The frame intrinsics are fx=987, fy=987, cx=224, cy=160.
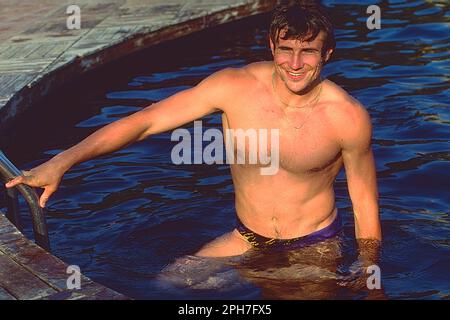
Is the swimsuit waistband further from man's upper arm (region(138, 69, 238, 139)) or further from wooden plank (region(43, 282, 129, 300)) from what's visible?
wooden plank (region(43, 282, 129, 300))

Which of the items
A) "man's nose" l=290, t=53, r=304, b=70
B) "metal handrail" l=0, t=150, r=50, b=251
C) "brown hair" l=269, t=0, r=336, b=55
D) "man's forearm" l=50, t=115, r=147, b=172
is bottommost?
"metal handrail" l=0, t=150, r=50, b=251

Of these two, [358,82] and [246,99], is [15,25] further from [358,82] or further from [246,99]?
[246,99]

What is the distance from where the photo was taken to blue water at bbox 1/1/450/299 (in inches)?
218

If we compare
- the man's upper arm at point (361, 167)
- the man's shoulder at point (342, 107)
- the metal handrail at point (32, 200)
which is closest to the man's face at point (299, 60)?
the man's shoulder at point (342, 107)

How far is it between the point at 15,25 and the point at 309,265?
5.77 m

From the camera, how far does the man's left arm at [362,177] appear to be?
16.8ft

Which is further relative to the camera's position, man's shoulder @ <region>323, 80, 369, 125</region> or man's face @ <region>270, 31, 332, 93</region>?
man's shoulder @ <region>323, 80, 369, 125</region>

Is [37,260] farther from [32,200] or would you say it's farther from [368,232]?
[368,232]

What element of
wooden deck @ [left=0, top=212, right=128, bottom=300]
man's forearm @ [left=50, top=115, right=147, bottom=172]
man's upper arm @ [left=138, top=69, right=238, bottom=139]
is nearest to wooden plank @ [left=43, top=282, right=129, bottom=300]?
wooden deck @ [left=0, top=212, right=128, bottom=300]

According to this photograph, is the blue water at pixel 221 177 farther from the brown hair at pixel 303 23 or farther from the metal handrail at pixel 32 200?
the brown hair at pixel 303 23

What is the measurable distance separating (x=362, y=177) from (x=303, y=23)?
2.91ft

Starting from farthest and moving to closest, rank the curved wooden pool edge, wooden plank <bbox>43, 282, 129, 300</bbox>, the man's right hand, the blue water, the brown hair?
the curved wooden pool edge, the blue water, the brown hair, the man's right hand, wooden plank <bbox>43, 282, 129, 300</bbox>

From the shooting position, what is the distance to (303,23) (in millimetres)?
4969
